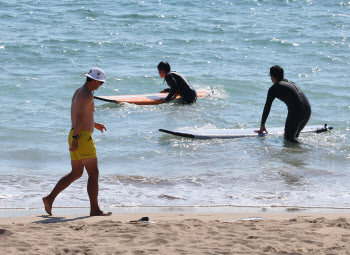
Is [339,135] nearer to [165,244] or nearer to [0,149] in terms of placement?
[0,149]

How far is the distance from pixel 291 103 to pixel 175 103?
3965 mm

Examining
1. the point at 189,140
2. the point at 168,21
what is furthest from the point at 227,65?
the point at 189,140

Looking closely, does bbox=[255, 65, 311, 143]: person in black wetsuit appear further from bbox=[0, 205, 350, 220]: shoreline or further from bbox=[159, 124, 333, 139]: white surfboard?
bbox=[0, 205, 350, 220]: shoreline

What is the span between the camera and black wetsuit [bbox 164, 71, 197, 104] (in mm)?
11516

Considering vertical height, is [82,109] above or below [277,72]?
below

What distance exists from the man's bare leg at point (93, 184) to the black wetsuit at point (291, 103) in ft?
13.1

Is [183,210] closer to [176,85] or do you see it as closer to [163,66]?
[163,66]

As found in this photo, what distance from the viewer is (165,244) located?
4430 millimetres

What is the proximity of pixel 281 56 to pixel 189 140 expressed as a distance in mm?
9699

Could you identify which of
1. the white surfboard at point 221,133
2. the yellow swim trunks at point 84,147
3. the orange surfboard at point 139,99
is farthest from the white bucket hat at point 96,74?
the orange surfboard at point 139,99

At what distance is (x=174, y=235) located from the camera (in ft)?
15.3

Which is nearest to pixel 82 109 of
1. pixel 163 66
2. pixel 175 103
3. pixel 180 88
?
pixel 163 66

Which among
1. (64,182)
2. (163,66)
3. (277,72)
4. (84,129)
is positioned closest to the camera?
(84,129)

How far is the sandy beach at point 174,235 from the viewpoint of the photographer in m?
4.29
